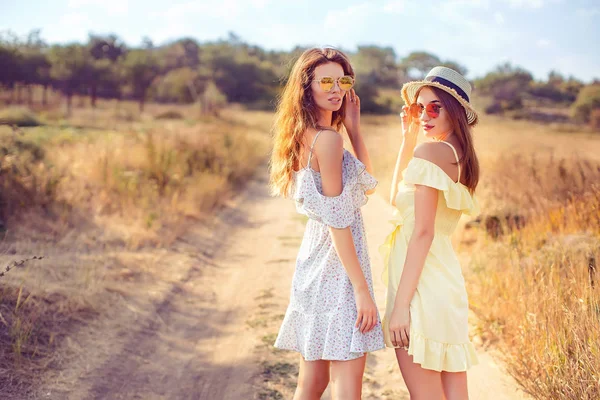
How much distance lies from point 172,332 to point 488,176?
6205mm

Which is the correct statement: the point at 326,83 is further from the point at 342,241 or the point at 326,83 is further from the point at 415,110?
the point at 342,241

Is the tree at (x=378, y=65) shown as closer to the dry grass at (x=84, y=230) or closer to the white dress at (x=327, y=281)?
the dry grass at (x=84, y=230)

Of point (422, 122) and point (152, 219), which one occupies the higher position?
point (422, 122)

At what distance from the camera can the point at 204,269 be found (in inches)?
255

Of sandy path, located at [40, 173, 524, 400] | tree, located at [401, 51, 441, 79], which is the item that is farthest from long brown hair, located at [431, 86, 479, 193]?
tree, located at [401, 51, 441, 79]

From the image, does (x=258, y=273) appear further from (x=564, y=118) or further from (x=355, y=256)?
(x=564, y=118)

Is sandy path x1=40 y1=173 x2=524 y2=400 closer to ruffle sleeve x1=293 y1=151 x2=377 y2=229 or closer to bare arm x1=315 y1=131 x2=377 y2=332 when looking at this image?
bare arm x1=315 y1=131 x2=377 y2=332

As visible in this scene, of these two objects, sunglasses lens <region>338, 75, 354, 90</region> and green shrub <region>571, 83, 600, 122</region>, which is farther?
green shrub <region>571, 83, 600, 122</region>

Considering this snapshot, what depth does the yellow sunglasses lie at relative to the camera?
2.40 metres

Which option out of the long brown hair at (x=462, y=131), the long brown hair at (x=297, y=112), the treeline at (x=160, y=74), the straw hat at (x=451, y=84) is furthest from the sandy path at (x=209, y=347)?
the treeline at (x=160, y=74)

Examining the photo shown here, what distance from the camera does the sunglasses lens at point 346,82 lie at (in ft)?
7.98

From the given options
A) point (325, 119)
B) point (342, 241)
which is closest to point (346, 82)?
point (325, 119)

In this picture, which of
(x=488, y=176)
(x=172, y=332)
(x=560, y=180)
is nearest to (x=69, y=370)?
(x=172, y=332)

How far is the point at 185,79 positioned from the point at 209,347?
1627 inches
